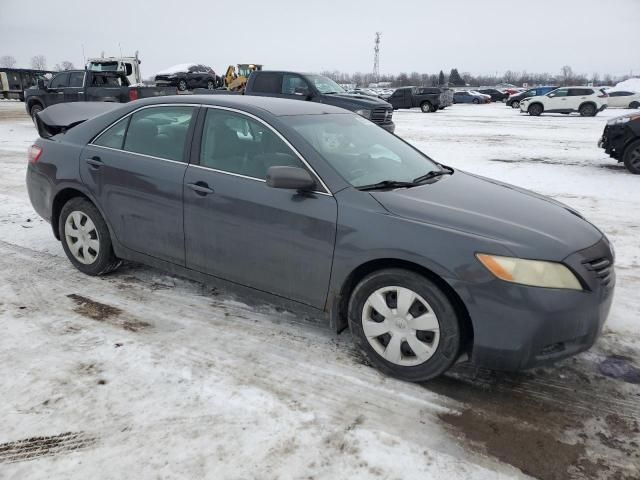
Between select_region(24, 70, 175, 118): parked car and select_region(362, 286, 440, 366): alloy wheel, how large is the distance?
1339 cm

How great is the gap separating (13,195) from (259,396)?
6.33 metres

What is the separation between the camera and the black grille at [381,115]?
12195 mm

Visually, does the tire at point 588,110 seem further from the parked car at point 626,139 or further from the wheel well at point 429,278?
the wheel well at point 429,278

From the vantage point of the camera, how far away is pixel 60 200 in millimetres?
4430

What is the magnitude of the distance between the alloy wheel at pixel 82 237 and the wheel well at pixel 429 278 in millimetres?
2363

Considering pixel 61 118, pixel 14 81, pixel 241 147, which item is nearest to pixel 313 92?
pixel 61 118

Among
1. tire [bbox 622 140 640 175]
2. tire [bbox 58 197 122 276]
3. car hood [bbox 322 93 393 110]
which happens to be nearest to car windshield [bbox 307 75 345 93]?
car hood [bbox 322 93 393 110]

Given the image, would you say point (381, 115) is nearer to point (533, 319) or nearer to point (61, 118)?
point (61, 118)

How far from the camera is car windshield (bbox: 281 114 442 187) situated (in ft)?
10.9

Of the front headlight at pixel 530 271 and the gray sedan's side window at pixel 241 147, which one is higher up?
the gray sedan's side window at pixel 241 147

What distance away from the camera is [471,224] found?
9.22 feet

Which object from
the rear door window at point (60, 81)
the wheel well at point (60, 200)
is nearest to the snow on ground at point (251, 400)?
the wheel well at point (60, 200)

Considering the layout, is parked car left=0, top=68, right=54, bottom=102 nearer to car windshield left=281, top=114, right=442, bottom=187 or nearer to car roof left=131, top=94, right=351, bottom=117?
car roof left=131, top=94, right=351, bottom=117

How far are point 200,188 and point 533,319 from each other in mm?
2285
